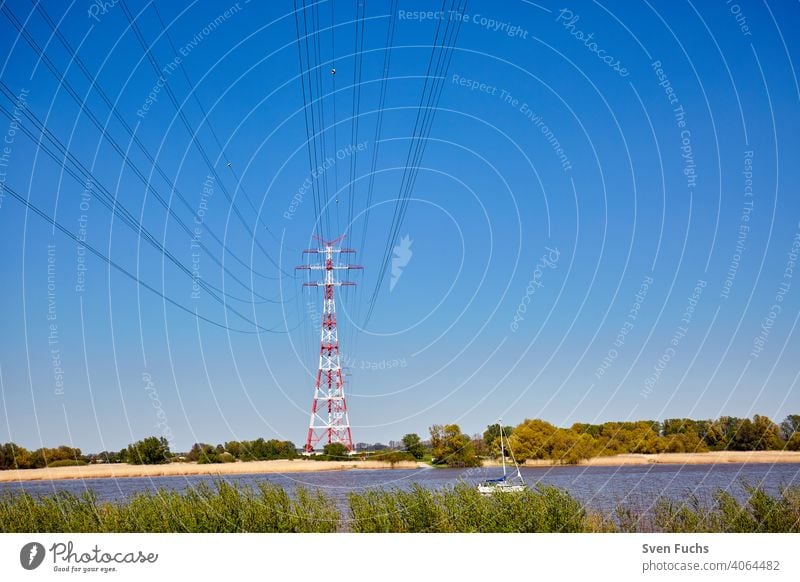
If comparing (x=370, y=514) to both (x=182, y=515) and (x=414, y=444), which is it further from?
(x=414, y=444)

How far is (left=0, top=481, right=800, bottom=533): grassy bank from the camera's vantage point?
16969mm

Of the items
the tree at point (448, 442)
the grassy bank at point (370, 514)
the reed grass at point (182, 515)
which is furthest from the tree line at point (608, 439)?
the reed grass at point (182, 515)

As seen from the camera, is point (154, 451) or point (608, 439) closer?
point (154, 451)

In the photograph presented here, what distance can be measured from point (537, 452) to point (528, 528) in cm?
3302

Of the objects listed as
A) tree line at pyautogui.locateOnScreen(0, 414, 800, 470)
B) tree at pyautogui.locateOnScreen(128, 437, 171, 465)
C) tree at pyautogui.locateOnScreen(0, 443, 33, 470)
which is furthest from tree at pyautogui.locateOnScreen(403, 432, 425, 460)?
tree at pyautogui.locateOnScreen(0, 443, 33, 470)

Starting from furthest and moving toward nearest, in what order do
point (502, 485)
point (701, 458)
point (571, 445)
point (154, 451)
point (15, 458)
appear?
1. point (701, 458)
2. point (571, 445)
3. point (502, 485)
4. point (154, 451)
5. point (15, 458)

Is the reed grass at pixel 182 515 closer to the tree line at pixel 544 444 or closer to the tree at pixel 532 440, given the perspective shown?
the tree line at pixel 544 444

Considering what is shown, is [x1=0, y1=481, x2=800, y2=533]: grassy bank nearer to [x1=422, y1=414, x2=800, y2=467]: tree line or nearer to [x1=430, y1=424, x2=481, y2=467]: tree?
[x1=422, y1=414, x2=800, y2=467]: tree line

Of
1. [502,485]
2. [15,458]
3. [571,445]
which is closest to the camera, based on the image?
[15,458]

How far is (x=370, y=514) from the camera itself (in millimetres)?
17891

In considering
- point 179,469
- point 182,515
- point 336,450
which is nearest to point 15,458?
point 182,515

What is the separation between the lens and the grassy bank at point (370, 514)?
668 inches
